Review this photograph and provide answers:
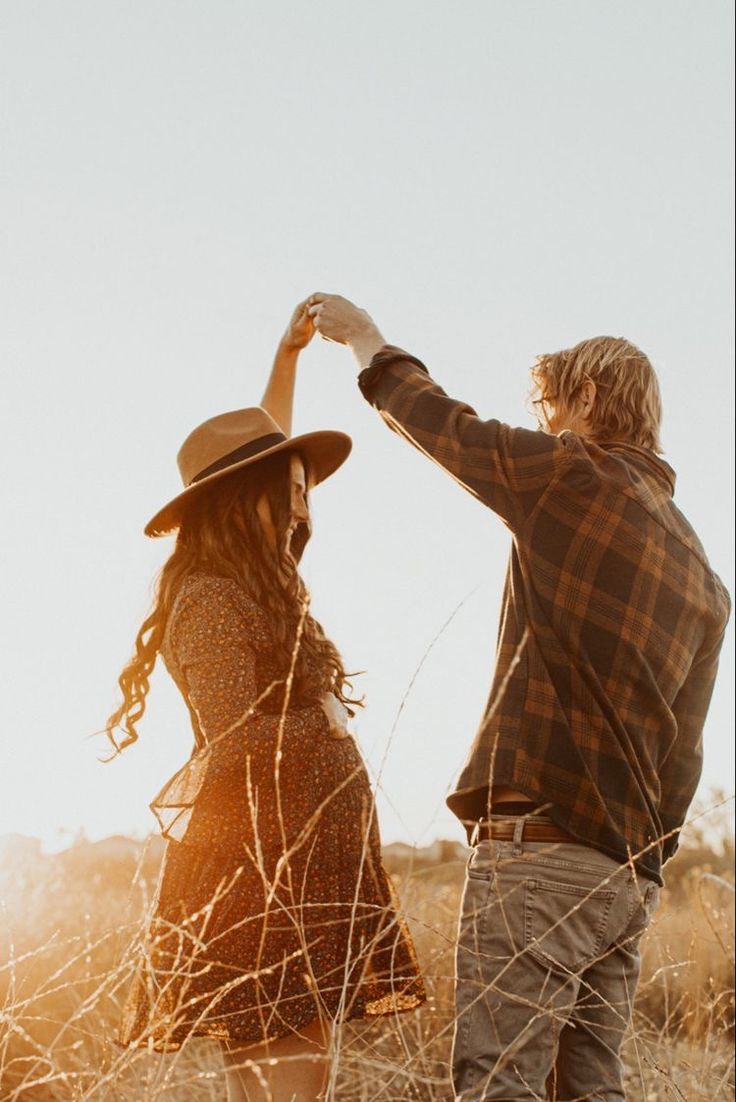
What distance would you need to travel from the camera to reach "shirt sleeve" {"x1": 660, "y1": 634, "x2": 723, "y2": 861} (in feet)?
8.36

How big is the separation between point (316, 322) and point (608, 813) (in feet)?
4.87

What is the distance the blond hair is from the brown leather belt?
941mm

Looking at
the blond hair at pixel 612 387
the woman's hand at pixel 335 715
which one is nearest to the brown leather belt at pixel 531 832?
the woman's hand at pixel 335 715

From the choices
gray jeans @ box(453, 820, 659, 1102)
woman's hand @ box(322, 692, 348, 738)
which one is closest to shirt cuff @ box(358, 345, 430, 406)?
woman's hand @ box(322, 692, 348, 738)

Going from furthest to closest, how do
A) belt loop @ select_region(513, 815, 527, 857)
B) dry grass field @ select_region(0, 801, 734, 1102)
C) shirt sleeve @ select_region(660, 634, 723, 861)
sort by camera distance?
shirt sleeve @ select_region(660, 634, 723, 861) < belt loop @ select_region(513, 815, 527, 857) < dry grass field @ select_region(0, 801, 734, 1102)

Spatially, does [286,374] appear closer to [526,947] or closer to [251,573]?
[251,573]

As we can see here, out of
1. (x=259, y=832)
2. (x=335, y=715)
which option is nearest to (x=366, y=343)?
(x=335, y=715)

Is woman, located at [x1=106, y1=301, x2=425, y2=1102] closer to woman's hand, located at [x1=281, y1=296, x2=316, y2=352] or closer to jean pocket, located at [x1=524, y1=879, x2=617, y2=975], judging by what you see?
jean pocket, located at [x1=524, y1=879, x2=617, y2=975]

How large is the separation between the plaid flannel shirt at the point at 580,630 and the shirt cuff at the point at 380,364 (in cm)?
16

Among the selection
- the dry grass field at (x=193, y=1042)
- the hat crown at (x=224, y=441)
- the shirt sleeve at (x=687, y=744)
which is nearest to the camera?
the dry grass field at (x=193, y=1042)

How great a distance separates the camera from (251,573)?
9.37ft

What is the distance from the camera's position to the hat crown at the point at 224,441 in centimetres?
313

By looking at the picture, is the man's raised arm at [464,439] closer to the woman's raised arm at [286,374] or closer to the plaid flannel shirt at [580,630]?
the plaid flannel shirt at [580,630]

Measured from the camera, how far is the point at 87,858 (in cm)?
850
